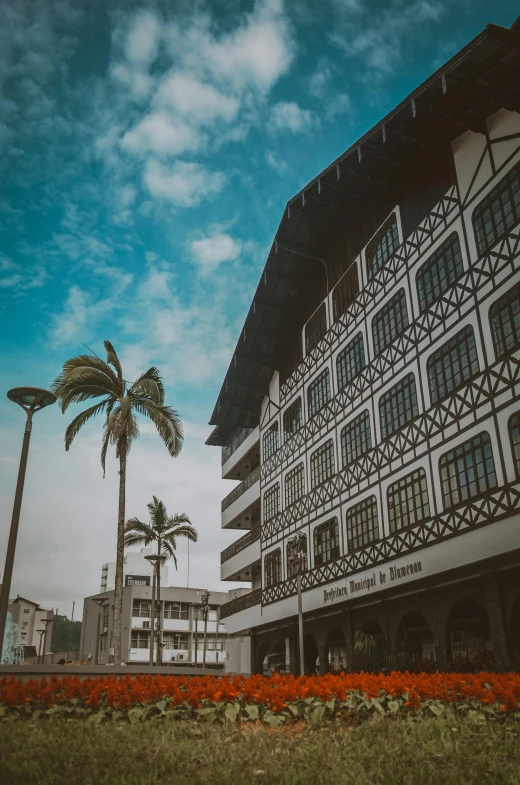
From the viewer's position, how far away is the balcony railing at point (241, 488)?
133 feet

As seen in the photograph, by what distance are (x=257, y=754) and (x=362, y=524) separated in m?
19.7

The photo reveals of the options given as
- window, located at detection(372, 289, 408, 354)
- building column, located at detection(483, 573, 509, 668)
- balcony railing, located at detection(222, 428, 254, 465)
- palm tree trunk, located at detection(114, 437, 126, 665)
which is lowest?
building column, located at detection(483, 573, 509, 668)

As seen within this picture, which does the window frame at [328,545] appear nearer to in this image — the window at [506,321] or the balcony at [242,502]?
the balcony at [242,502]

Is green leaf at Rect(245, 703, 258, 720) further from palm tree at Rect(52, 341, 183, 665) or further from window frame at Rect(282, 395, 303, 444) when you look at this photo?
window frame at Rect(282, 395, 303, 444)

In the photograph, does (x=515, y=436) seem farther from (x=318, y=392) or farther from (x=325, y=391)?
(x=318, y=392)

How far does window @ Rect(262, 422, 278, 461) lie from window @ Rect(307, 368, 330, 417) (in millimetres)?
5248

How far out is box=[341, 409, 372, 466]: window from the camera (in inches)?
1041

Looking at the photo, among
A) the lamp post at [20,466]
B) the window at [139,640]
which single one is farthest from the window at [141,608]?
the lamp post at [20,466]

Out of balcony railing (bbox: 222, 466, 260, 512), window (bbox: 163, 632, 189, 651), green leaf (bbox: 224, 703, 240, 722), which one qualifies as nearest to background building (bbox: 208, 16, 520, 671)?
balcony railing (bbox: 222, 466, 260, 512)

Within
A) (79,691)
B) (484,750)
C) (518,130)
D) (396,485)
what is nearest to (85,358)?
(396,485)

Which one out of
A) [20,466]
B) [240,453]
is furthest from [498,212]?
[240,453]

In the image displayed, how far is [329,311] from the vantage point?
31547 mm

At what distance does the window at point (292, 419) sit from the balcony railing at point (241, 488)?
16.1 feet

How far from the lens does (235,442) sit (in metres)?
46.3
